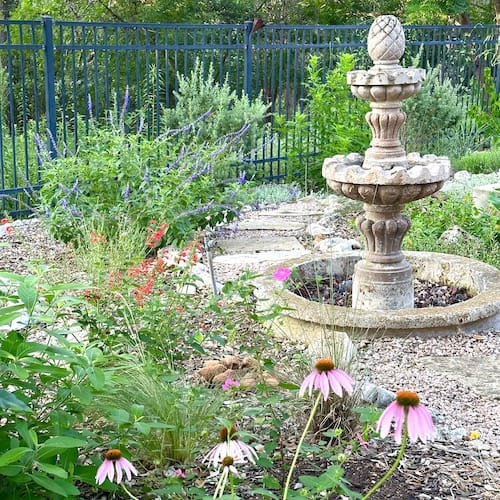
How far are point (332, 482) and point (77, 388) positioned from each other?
81 centimetres

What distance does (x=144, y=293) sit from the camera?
13.6 ft

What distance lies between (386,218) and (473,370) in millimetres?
1096

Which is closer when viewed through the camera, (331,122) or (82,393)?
(82,393)

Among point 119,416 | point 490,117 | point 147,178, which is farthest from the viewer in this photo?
point 490,117

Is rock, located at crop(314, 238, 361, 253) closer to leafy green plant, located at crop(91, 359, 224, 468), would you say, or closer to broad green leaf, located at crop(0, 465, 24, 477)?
leafy green plant, located at crop(91, 359, 224, 468)

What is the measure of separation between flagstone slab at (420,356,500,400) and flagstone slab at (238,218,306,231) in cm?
320

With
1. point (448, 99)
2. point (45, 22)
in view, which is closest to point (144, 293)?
point (45, 22)

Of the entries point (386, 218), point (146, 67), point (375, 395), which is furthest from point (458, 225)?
point (146, 67)

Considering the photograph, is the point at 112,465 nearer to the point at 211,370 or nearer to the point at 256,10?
the point at 211,370

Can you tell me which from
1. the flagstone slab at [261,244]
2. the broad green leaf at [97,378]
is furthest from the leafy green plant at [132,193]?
the broad green leaf at [97,378]

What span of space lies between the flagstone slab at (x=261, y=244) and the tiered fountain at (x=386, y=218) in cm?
159

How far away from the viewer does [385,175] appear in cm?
475

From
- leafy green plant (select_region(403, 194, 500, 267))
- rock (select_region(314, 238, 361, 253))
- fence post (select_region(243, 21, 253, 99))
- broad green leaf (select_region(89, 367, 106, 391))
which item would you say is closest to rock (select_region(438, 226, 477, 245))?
leafy green plant (select_region(403, 194, 500, 267))

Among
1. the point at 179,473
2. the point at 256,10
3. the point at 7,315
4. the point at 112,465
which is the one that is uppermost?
the point at 256,10
